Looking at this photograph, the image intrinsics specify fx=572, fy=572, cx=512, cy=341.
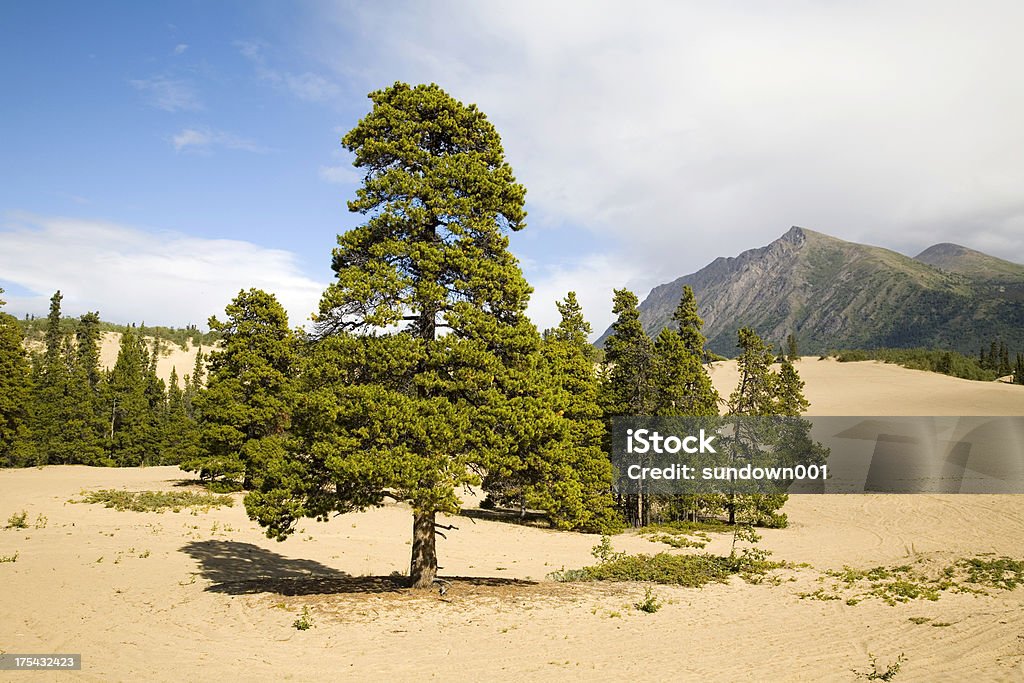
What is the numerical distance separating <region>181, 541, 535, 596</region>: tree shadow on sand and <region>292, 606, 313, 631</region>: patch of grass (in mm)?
2371

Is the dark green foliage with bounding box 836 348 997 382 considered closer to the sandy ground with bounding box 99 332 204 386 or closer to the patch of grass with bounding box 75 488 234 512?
the patch of grass with bounding box 75 488 234 512

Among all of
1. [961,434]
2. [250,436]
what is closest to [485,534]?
[250,436]

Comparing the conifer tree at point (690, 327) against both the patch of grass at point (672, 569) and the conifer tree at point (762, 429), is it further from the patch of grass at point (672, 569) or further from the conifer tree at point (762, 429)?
the patch of grass at point (672, 569)

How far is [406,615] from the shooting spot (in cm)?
1267

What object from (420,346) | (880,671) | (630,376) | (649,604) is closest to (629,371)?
(630,376)

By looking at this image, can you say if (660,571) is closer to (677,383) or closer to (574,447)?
(574,447)

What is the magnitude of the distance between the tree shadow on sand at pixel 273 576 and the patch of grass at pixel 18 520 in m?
5.92

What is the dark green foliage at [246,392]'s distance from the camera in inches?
1227

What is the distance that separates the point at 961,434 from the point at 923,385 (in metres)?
33.6

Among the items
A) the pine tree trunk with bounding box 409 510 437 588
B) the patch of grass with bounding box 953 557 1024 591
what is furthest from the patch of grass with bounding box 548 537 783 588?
the patch of grass with bounding box 953 557 1024 591

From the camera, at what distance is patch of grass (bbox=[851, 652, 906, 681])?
9.33m

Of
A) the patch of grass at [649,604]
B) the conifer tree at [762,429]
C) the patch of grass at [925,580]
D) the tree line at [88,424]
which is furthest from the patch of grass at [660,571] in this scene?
the tree line at [88,424]

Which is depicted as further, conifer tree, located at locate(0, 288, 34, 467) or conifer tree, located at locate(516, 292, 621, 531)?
conifer tree, located at locate(0, 288, 34, 467)

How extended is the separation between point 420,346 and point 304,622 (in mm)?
6344
